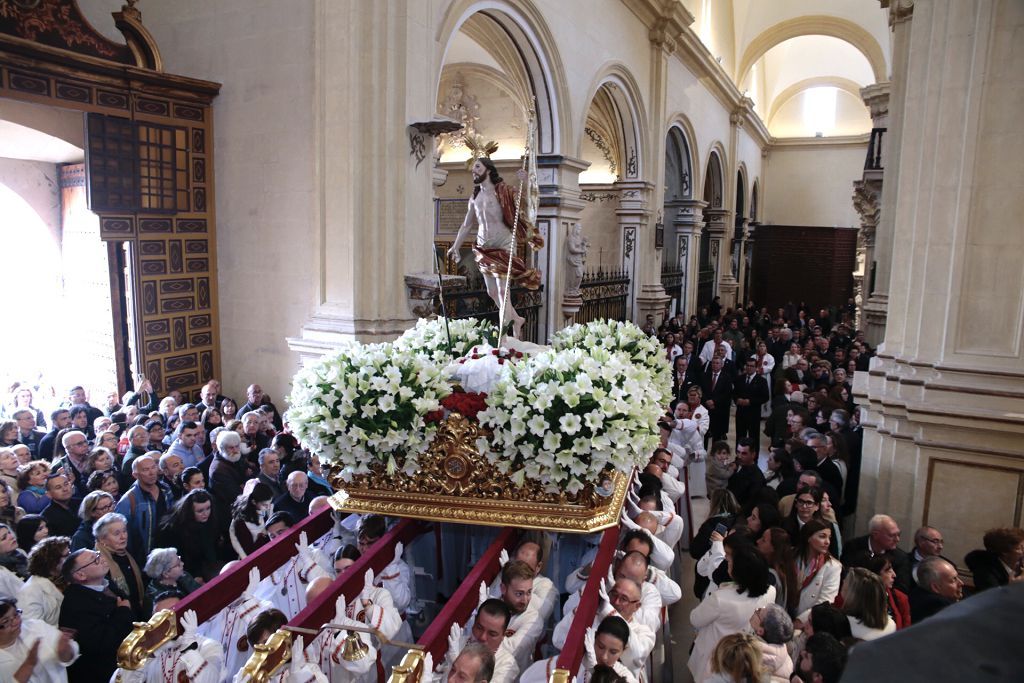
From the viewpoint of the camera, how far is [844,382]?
872cm

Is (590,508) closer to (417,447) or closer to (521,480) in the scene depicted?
(521,480)

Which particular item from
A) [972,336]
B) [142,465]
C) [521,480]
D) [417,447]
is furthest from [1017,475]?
[142,465]

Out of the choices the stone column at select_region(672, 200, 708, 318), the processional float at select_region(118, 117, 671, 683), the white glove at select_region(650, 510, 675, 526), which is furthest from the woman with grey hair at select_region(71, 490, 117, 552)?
the stone column at select_region(672, 200, 708, 318)

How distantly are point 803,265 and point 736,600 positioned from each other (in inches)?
1057

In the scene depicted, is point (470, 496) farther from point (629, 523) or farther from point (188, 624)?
point (188, 624)

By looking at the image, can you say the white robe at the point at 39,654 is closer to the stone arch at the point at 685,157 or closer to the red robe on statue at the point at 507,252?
the red robe on statue at the point at 507,252

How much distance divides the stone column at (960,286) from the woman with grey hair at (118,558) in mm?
4936

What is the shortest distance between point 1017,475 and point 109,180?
8258mm

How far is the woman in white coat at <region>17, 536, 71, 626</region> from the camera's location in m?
3.26

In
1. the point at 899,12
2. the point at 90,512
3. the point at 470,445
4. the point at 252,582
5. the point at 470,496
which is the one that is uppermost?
the point at 899,12

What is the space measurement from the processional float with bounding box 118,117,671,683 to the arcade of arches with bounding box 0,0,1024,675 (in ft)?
9.15

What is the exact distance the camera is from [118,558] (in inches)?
152

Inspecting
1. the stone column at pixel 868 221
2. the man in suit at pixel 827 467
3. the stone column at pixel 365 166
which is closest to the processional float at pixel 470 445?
the man in suit at pixel 827 467

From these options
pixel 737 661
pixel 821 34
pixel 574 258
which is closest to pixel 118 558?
pixel 737 661
